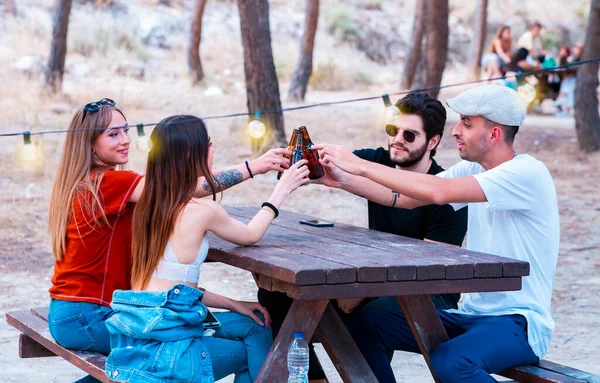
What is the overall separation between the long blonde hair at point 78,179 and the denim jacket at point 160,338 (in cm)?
52

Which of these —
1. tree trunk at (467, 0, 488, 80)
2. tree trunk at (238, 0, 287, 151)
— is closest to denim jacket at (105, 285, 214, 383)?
tree trunk at (238, 0, 287, 151)

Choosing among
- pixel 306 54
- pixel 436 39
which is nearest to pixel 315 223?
pixel 436 39

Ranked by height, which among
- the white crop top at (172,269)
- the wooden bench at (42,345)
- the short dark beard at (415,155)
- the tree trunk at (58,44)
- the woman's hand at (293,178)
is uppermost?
the tree trunk at (58,44)

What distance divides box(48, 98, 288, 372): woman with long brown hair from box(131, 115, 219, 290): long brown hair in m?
0.28

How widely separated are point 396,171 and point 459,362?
0.83 meters

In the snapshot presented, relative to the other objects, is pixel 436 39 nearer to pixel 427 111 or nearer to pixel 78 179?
pixel 427 111

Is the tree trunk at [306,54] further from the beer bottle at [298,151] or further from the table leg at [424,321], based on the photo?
the table leg at [424,321]

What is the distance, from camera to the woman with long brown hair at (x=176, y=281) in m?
3.47

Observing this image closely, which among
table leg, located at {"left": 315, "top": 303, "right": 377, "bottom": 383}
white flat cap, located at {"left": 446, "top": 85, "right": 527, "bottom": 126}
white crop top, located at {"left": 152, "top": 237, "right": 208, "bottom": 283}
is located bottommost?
table leg, located at {"left": 315, "top": 303, "right": 377, "bottom": 383}

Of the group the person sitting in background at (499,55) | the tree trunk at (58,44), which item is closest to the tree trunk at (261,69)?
the tree trunk at (58,44)

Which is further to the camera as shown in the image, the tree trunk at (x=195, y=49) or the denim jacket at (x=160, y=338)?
the tree trunk at (x=195, y=49)

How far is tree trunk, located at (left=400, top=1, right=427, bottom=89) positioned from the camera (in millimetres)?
18891

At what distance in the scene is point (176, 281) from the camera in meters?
3.60

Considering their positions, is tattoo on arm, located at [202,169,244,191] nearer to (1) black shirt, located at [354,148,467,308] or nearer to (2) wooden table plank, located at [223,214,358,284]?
(2) wooden table plank, located at [223,214,358,284]
